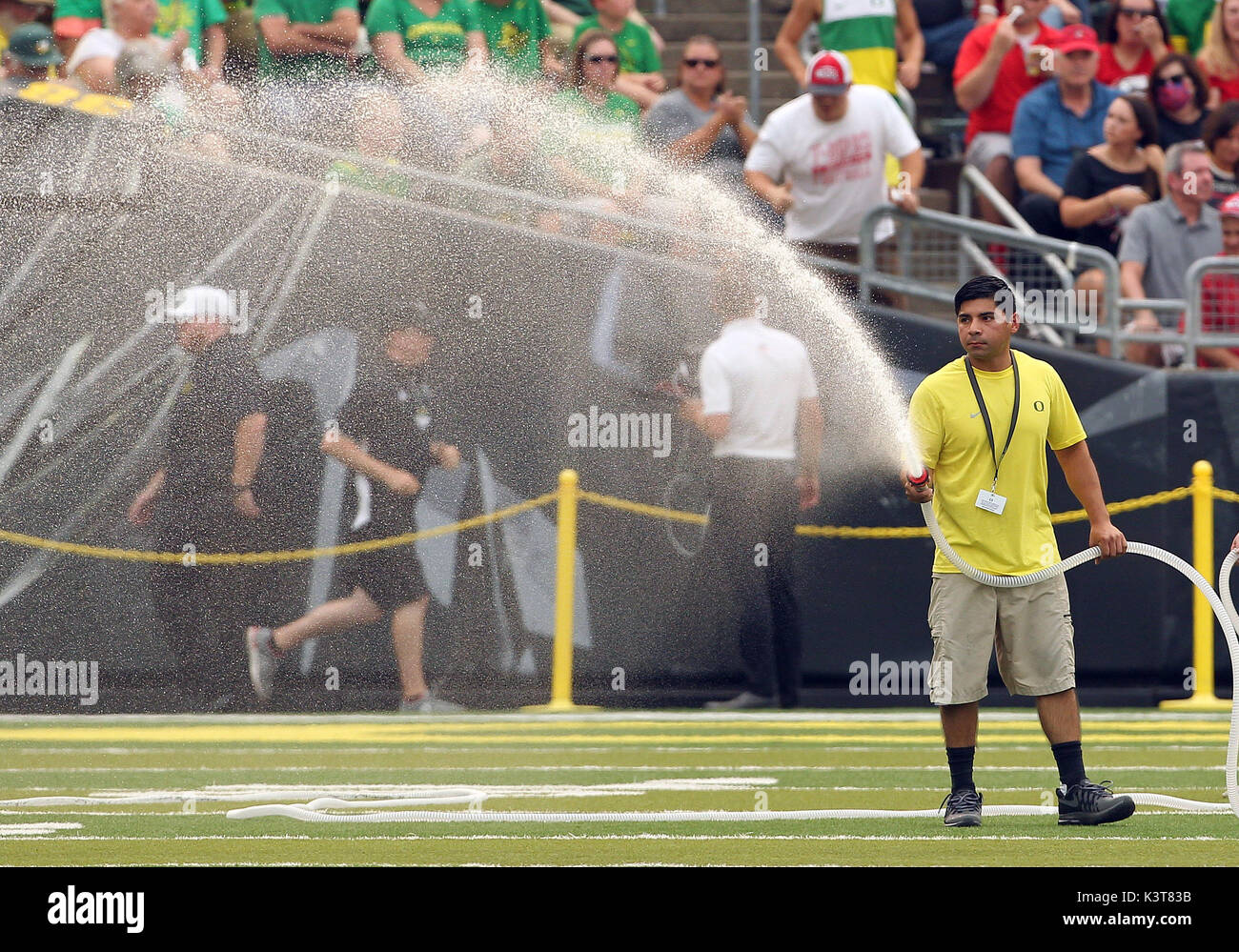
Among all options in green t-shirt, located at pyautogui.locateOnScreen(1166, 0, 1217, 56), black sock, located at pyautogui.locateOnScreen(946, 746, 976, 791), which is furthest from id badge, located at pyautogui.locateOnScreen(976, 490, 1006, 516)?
green t-shirt, located at pyautogui.locateOnScreen(1166, 0, 1217, 56)

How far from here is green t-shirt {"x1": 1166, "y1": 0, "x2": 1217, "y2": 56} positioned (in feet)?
54.0

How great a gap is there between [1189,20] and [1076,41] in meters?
1.86

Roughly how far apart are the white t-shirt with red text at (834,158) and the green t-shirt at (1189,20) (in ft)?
11.5

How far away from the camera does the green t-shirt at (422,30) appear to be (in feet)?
46.7

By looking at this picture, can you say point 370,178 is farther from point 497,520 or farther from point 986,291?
point 986,291

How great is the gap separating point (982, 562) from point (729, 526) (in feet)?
16.7

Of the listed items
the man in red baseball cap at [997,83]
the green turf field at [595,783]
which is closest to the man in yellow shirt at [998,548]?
the green turf field at [595,783]

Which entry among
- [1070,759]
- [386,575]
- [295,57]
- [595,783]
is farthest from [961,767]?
Answer: [295,57]

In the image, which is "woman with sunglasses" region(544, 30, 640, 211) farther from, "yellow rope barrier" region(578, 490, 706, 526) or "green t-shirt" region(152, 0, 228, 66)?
"green t-shirt" region(152, 0, 228, 66)

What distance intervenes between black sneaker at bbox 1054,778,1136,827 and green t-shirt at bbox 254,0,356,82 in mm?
8039

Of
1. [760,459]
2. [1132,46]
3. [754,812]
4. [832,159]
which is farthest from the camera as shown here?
[1132,46]

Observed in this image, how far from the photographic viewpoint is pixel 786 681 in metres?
13.2

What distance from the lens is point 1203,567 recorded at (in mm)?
13570
